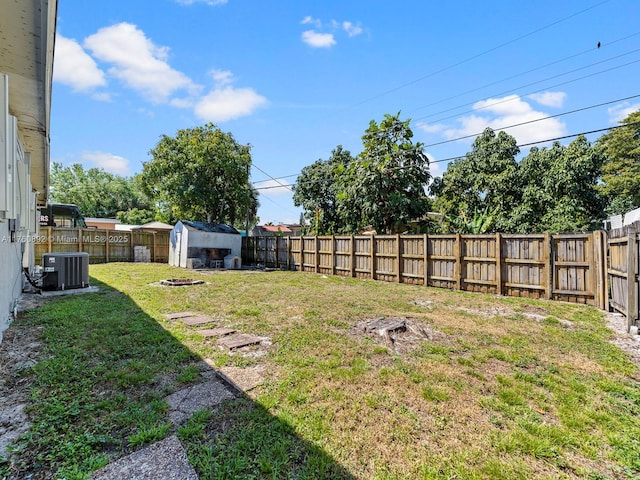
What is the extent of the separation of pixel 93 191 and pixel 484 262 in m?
44.9

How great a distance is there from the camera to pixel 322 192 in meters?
21.4

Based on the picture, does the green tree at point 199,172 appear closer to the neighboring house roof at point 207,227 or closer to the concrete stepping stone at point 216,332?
the neighboring house roof at point 207,227

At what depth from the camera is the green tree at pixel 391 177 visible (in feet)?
42.8

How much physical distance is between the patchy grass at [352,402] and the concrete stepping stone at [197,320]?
0.17m

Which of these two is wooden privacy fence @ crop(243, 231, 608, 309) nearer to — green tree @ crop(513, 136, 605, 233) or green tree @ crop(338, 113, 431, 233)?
green tree @ crop(338, 113, 431, 233)

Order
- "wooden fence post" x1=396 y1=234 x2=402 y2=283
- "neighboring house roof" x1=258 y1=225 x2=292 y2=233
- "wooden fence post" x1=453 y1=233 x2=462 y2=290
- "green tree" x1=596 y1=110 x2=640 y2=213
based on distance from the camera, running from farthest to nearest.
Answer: "neighboring house roof" x1=258 y1=225 x2=292 y2=233 → "green tree" x1=596 y1=110 x2=640 y2=213 → "wooden fence post" x1=396 y1=234 x2=402 y2=283 → "wooden fence post" x1=453 y1=233 x2=462 y2=290

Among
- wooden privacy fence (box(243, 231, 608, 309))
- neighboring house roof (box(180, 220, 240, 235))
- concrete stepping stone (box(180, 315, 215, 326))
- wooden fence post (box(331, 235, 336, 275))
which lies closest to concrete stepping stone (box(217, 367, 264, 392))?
concrete stepping stone (box(180, 315, 215, 326))

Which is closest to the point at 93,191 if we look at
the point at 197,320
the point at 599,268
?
the point at 197,320

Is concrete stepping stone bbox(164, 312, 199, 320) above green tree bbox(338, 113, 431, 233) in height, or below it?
below

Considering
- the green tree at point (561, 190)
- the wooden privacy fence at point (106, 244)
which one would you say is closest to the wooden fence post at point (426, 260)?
the green tree at point (561, 190)

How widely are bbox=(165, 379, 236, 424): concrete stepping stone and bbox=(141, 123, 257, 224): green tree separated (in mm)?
15728

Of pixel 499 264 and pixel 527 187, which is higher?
pixel 527 187

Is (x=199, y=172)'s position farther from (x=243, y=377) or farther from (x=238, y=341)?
(x=243, y=377)

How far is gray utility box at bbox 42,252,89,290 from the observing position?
6625 millimetres
